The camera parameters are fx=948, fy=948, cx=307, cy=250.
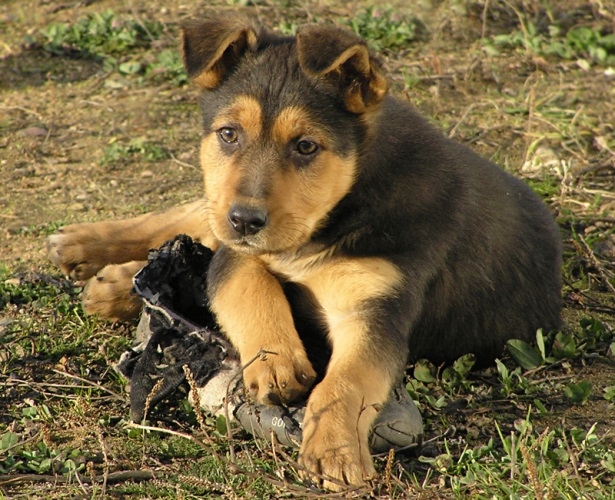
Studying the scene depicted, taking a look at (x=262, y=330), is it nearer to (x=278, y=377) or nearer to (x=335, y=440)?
(x=278, y=377)

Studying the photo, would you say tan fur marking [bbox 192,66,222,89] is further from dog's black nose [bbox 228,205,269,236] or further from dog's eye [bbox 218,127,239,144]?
dog's black nose [bbox 228,205,269,236]

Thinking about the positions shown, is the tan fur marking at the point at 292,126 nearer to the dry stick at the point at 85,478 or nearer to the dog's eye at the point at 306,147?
the dog's eye at the point at 306,147

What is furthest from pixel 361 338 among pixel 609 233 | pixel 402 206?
pixel 609 233

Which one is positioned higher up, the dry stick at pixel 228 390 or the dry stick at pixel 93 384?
the dry stick at pixel 228 390

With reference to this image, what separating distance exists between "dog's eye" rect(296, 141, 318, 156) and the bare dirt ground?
4.22ft

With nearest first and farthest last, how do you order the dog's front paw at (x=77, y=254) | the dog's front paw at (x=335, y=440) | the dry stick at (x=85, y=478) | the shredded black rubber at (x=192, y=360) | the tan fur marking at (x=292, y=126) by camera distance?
the dog's front paw at (x=335, y=440)
the dry stick at (x=85, y=478)
the shredded black rubber at (x=192, y=360)
the tan fur marking at (x=292, y=126)
the dog's front paw at (x=77, y=254)

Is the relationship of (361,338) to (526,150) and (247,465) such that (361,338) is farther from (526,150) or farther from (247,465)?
(526,150)

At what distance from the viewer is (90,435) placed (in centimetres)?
411

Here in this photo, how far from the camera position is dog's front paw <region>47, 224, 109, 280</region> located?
5.46 meters

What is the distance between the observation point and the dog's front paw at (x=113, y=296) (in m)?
5.02

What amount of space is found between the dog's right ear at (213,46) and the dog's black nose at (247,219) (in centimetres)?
72

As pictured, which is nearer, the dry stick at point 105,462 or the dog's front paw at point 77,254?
the dry stick at point 105,462

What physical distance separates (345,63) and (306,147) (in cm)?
43

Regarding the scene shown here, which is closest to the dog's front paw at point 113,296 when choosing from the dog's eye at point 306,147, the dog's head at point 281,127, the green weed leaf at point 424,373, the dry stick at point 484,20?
the dog's head at point 281,127
